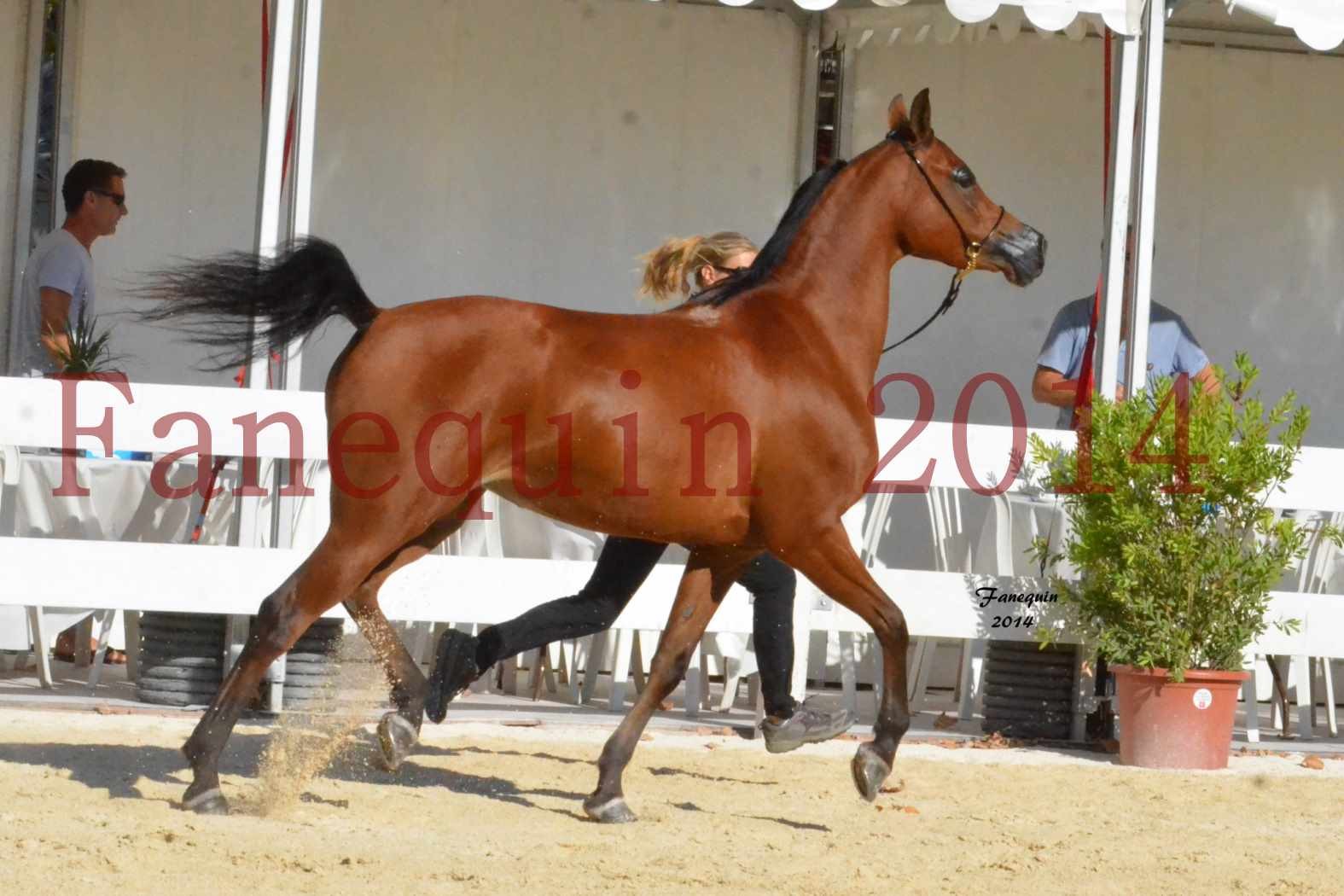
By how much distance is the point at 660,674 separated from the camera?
16.5 ft

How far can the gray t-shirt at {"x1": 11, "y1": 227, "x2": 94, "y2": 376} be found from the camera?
7.54m

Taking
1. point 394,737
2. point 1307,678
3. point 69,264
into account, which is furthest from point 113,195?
point 1307,678

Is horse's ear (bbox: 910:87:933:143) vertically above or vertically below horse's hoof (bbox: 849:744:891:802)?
above

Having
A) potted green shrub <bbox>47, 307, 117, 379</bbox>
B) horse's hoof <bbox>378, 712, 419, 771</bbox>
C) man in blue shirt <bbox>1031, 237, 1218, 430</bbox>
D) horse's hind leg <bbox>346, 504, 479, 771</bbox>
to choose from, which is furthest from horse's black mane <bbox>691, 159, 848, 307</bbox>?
potted green shrub <bbox>47, 307, 117, 379</bbox>

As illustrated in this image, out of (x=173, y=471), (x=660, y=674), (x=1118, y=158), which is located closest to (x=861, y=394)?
(x=660, y=674)

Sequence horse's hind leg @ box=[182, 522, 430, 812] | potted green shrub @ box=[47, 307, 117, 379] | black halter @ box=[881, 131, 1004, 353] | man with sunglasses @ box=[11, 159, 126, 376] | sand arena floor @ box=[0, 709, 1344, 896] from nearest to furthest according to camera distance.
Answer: sand arena floor @ box=[0, 709, 1344, 896], horse's hind leg @ box=[182, 522, 430, 812], black halter @ box=[881, 131, 1004, 353], potted green shrub @ box=[47, 307, 117, 379], man with sunglasses @ box=[11, 159, 126, 376]

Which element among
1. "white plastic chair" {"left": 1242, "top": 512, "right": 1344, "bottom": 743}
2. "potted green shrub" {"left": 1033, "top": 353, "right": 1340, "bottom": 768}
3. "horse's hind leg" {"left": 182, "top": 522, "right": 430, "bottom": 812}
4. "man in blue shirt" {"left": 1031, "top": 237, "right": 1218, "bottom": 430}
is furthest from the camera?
"man in blue shirt" {"left": 1031, "top": 237, "right": 1218, "bottom": 430}

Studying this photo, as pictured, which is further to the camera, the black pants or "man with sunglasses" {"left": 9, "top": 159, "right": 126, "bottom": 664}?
"man with sunglasses" {"left": 9, "top": 159, "right": 126, "bottom": 664}

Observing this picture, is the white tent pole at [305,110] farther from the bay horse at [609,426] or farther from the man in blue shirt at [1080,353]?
the man in blue shirt at [1080,353]

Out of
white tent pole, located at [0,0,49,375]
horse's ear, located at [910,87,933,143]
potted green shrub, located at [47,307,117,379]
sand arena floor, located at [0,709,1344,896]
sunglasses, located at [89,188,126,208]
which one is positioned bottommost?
sand arena floor, located at [0,709,1344,896]

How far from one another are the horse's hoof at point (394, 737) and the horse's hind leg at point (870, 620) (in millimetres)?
1174

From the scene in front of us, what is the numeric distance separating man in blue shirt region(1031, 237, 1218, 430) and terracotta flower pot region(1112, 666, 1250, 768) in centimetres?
144

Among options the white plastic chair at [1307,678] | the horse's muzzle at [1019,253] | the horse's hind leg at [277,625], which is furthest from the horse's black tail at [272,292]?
the white plastic chair at [1307,678]

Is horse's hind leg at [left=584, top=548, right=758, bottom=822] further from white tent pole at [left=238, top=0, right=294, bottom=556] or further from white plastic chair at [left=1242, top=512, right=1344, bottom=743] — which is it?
white plastic chair at [left=1242, top=512, right=1344, bottom=743]
